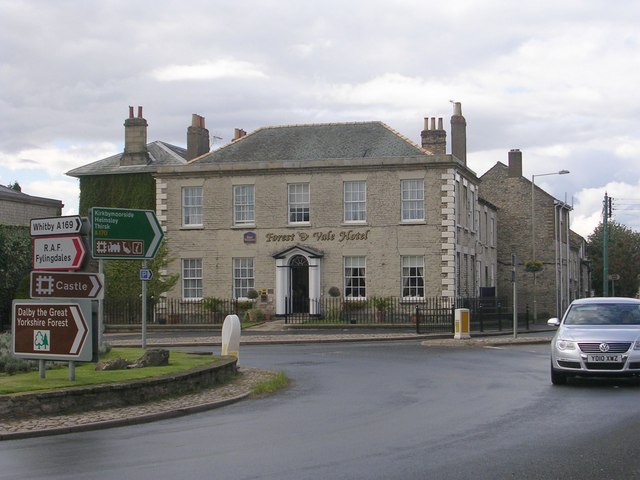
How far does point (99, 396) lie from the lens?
13586 mm

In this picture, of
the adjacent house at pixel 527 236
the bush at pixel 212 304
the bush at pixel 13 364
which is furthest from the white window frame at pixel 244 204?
the bush at pixel 13 364

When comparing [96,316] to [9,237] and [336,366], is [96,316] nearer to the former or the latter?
[336,366]

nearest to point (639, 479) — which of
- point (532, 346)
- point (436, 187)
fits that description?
point (532, 346)

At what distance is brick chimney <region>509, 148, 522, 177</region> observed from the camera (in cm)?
5909

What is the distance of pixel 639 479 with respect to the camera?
8688 millimetres

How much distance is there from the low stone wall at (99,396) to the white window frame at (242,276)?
1051 inches

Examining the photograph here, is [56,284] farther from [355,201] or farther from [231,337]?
[355,201]

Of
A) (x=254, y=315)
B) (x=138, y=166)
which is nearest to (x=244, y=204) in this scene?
(x=254, y=315)

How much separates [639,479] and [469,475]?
5.12ft

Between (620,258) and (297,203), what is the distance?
49712mm

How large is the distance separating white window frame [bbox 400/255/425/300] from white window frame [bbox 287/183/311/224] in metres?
4.94

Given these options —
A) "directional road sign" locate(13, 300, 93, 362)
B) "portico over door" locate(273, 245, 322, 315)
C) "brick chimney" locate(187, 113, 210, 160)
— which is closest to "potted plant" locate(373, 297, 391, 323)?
"portico over door" locate(273, 245, 322, 315)

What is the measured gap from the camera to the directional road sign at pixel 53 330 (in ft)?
46.3

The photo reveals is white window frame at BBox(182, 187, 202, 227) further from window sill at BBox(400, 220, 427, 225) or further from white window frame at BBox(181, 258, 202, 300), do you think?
window sill at BBox(400, 220, 427, 225)
